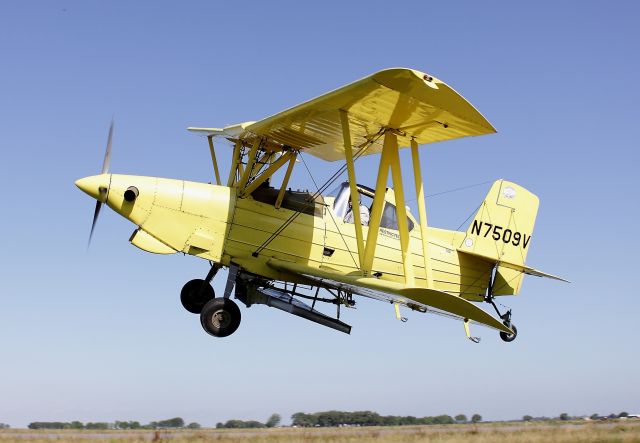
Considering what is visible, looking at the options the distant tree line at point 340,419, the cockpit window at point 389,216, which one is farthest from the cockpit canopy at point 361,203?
the distant tree line at point 340,419

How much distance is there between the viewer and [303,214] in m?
15.8

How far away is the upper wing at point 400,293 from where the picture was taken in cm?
1129

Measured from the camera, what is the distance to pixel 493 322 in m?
11.6

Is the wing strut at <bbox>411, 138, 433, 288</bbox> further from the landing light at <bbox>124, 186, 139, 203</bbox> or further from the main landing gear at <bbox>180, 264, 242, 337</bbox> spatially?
the landing light at <bbox>124, 186, 139, 203</bbox>

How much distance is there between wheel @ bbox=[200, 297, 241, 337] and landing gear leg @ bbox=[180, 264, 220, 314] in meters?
1.90

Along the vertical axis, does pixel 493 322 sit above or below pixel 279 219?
below

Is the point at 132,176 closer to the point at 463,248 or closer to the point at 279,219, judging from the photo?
the point at 279,219

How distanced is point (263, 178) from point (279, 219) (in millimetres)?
843

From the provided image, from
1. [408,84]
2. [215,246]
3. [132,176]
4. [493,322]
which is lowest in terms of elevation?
[493,322]

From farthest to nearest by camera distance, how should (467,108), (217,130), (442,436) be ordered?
(217,130), (442,436), (467,108)

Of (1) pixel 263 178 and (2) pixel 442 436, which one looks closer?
(2) pixel 442 436

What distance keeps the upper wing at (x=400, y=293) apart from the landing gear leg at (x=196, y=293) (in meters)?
1.98

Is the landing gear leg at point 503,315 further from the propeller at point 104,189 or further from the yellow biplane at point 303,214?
the propeller at point 104,189

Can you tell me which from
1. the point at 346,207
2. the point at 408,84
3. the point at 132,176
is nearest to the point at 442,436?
the point at 346,207
